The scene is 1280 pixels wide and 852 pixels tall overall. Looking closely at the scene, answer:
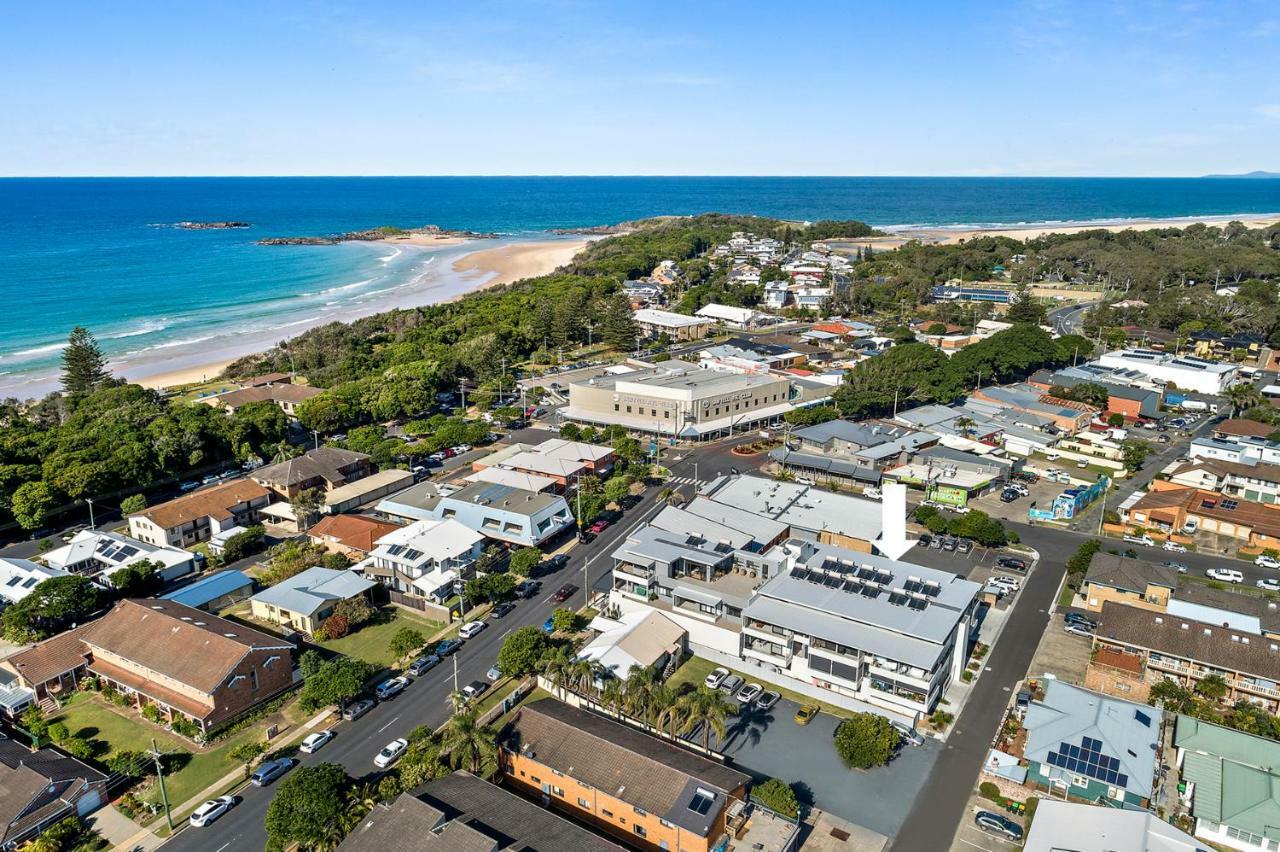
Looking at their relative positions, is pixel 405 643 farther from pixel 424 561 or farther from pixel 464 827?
pixel 464 827

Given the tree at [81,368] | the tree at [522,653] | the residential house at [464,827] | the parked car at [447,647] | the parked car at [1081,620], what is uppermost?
the tree at [81,368]

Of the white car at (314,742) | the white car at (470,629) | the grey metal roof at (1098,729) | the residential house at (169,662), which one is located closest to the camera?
the grey metal roof at (1098,729)

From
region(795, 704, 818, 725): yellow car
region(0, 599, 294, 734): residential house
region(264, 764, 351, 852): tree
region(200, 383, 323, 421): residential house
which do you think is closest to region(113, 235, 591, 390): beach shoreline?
region(200, 383, 323, 421): residential house

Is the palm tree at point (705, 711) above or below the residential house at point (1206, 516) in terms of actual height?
above

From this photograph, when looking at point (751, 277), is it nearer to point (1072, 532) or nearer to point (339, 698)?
point (1072, 532)

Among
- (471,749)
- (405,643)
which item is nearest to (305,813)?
(471,749)

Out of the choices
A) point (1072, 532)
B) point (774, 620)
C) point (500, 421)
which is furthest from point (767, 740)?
point (500, 421)

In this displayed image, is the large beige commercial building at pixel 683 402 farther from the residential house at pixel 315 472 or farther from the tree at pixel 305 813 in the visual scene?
the tree at pixel 305 813

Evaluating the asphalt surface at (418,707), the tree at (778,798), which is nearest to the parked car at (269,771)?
the asphalt surface at (418,707)
